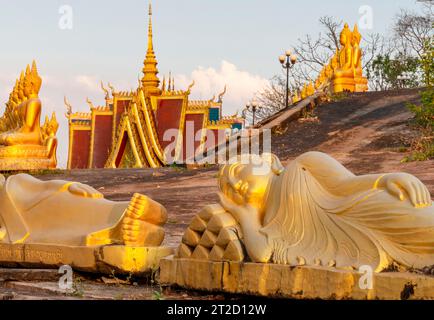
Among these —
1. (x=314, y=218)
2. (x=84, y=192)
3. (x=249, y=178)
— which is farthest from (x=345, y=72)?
(x=314, y=218)

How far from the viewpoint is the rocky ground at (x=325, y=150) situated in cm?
1227

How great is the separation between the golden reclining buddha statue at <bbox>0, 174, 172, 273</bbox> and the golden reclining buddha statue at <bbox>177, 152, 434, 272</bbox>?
52cm

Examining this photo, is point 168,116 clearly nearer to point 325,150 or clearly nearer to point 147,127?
point 147,127

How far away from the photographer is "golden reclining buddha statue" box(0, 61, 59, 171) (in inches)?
706

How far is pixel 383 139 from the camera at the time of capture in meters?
16.5

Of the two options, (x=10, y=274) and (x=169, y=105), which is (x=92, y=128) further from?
(x=10, y=274)

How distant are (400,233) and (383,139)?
12.0m

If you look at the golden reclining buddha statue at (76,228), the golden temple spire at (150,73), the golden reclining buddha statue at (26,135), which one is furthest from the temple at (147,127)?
the golden reclining buddha statue at (76,228)

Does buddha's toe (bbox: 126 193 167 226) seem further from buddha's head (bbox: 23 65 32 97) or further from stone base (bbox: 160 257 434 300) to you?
buddha's head (bbox: 23 65 32 97)

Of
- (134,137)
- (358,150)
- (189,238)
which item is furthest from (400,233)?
(134,137)

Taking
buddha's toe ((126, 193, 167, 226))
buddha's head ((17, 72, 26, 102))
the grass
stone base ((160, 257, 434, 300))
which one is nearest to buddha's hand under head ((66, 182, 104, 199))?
buddha's toe ((126, 193, 167, 226))

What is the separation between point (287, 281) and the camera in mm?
4965

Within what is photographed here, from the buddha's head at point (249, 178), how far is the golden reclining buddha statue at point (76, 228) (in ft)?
2.50

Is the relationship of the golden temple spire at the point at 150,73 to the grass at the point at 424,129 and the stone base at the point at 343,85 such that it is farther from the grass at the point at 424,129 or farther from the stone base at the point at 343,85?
the grass at the point at 424,129
